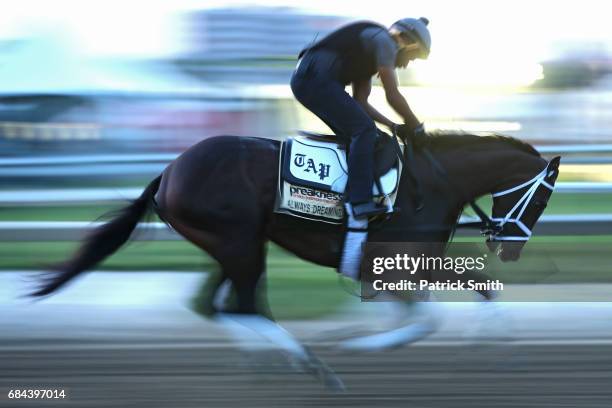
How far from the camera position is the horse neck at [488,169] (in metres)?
5.57

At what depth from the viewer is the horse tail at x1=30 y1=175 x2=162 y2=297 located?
5547 mm

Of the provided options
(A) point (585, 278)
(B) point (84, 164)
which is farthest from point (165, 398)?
(B) point (84, 164)

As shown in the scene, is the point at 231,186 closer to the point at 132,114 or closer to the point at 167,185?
the point at 167,185

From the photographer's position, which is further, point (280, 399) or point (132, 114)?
point (132, 114)

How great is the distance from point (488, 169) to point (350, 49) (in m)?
0.99

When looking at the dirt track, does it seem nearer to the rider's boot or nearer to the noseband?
the noseband

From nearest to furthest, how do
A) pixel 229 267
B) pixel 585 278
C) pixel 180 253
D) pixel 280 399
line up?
pixel 280 399, pixel 229 267, pixel 585 278, pixel 180 253

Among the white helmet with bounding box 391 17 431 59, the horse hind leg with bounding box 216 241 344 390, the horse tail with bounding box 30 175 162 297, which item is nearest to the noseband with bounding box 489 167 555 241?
the white helmet with bounding box 391 17 431 59

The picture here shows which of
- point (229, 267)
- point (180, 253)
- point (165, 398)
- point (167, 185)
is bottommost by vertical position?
point (180, 253)

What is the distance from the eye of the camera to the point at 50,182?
34.9 ft

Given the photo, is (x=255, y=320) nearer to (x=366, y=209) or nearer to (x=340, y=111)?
(x=366, y=209)

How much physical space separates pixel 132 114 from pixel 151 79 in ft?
1.77

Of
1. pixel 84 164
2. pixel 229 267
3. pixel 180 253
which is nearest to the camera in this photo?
pixel 229 267

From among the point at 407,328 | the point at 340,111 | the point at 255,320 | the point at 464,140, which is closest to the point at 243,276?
the point at 255,320
